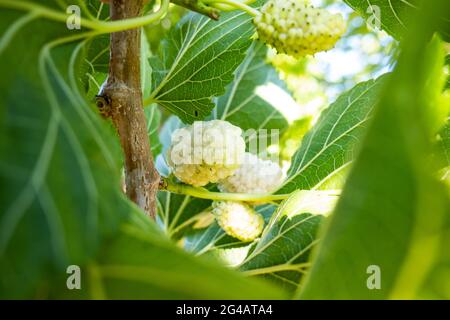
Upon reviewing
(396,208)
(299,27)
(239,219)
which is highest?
(299,27)

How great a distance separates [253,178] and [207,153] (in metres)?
0.14

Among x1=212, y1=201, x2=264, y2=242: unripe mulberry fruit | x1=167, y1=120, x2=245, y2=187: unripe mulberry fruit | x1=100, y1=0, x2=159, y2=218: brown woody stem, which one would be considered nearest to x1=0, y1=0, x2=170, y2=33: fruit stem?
x1=100, y1=0, x2=159, y2=218: brown woody stem

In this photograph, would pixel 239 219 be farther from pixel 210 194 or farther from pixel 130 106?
pixel 130 106

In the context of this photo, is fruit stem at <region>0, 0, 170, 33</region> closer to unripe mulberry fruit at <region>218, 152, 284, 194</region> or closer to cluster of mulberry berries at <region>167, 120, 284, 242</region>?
cluster of mulberry berries at <region>167, 120, 284, 242</region>

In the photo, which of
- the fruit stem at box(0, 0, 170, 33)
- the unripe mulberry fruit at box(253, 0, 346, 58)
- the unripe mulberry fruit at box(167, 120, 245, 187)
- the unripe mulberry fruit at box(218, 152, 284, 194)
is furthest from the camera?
the unripe mulberry fruit at box(218, 152, 284, 194)

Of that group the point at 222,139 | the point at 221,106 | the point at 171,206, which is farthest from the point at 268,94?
the point at 222,139

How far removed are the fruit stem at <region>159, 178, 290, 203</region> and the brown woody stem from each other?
6 centimetres

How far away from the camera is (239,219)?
0.81 m

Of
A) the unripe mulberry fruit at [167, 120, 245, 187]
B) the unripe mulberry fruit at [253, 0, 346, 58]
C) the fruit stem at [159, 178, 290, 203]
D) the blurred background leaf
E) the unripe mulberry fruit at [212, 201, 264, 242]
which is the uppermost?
the unripe mulberry fruit at [253, 0, 346, 58]

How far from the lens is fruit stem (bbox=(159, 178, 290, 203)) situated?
765 millimetres

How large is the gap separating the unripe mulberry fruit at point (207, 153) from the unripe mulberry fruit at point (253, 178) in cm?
9

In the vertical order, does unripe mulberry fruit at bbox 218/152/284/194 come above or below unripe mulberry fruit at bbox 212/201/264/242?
above

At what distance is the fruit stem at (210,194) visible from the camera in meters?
0.76

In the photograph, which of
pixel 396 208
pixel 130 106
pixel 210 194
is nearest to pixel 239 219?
pixel 210 194
